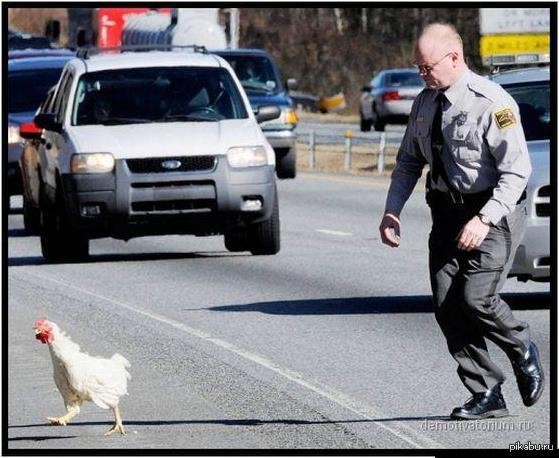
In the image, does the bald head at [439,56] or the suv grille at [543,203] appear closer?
the bald head at [439,56]

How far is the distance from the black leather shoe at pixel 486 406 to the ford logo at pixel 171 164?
28.8ft

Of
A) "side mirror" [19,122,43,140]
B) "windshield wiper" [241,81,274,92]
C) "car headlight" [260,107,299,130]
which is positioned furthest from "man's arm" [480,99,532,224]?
"windshield wiper" [241,81,274,92]

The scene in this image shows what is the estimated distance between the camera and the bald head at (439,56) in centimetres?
771

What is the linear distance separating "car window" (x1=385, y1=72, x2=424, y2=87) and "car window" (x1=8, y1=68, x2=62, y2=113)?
26.7 meters

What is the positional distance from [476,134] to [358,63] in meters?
69.7

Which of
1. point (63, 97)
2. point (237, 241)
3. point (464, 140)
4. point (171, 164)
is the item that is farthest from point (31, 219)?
point (464, 140)

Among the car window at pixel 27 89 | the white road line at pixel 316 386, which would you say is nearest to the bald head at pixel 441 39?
the white road line at pixel 316 386

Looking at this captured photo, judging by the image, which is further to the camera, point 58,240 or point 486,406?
point 58,240

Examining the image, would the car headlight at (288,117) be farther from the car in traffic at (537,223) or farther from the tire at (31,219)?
the car in traffic at (537,223)

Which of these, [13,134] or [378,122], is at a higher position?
[13,134]

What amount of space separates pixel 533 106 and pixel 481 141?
661 cm

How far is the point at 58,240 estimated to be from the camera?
59.1ft

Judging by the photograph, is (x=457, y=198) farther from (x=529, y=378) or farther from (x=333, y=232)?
(x=333, y=232)

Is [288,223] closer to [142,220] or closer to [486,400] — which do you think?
[142,220]
